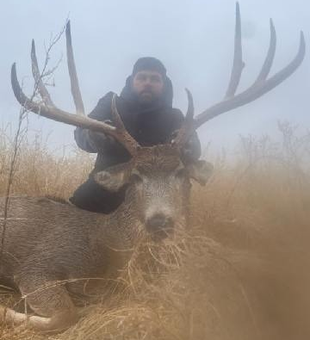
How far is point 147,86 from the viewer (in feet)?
18.2

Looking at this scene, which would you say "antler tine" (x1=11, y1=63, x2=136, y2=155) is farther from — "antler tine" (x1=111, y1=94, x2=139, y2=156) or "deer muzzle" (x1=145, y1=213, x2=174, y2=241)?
"deer muzzle" (x1=145, y1=213, x2=174, y2=241)

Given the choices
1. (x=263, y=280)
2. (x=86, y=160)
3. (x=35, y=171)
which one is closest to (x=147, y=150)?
(x=263, y=280)

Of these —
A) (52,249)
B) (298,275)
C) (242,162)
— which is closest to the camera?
(298,275)

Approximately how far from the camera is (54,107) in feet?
14.9

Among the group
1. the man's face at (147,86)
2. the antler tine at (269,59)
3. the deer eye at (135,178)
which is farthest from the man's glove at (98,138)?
the antler tine at (269,59)

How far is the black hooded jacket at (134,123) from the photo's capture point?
5172mm

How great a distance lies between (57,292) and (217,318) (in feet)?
4.72

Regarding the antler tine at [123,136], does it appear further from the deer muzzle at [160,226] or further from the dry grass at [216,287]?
the dry grass at [216,287]

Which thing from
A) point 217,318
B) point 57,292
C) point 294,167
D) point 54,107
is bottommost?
point 57,292

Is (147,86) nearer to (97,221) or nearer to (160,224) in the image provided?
(97,221)

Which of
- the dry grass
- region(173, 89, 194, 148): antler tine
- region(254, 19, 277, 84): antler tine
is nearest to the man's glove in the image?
region(173, 89, 194, 148): antler tine

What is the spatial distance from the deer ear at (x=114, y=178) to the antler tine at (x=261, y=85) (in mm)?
743

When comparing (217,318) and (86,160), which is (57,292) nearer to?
(217,318)

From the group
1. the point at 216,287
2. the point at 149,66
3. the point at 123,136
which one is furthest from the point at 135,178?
the point at 149,66
